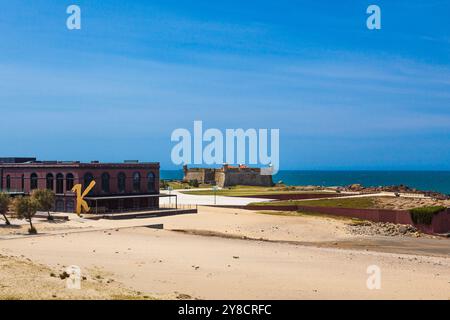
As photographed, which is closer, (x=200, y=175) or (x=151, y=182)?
(x=151, y=182)

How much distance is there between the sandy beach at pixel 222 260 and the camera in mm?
25469

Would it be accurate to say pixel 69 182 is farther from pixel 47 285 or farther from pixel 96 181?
pixel 47 285

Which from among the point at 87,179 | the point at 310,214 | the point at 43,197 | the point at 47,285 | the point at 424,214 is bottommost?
the point at 310,214

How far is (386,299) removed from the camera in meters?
24.5

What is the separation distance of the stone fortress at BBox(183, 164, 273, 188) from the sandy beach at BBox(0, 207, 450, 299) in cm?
6184

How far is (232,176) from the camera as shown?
120312mm

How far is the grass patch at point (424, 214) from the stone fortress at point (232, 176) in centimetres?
6237

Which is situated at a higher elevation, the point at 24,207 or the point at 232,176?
the point at 232,176

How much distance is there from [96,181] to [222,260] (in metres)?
28.7

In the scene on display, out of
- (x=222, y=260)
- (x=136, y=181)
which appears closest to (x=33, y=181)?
(x=136, y=181)

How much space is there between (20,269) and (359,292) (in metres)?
15.9

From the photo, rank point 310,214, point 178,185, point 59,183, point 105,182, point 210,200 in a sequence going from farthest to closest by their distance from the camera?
point 178,185
point 210,200
point 310,214
point 105,182
point 59,183

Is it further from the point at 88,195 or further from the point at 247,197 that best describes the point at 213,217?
the point at 247,197
